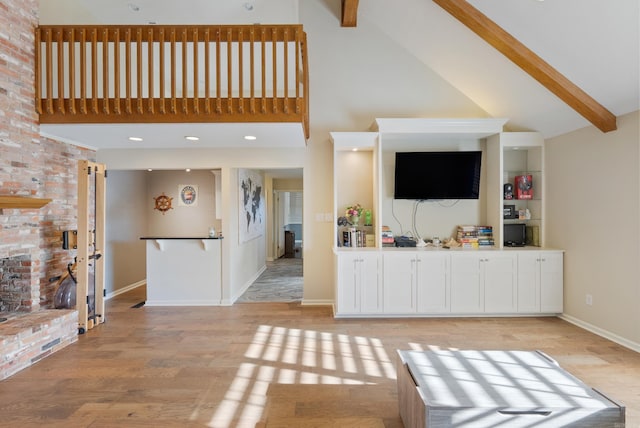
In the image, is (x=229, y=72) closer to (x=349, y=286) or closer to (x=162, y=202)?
(x=349, y=286)

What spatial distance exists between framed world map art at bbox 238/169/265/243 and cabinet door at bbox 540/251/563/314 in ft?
14.2

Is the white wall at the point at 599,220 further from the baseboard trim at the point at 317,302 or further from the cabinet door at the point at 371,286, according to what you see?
the baseboard trim at the point at 317,302

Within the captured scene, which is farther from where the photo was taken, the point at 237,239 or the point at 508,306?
the point at 237,239

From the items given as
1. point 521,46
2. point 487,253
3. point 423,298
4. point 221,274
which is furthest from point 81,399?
point 521,46

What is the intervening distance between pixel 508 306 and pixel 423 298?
3.52 ft

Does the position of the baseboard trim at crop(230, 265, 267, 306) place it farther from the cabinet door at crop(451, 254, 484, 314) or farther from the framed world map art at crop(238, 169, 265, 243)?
the cabinet door at crop(451, 254, 484, 314)

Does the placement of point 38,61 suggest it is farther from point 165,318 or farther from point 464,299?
point 464,299

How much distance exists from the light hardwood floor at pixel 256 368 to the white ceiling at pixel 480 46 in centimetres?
228

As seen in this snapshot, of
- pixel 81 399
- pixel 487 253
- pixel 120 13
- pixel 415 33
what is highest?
pixel 120 13

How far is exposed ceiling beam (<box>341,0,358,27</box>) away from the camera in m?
4.31

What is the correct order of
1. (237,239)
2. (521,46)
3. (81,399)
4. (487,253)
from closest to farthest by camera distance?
(81,399), (521,46), (487,253), (237,239)

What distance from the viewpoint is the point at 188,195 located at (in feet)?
20.8

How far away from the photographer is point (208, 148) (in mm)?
4816

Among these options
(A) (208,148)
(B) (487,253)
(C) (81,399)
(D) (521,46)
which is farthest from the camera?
(A) (208,148)
